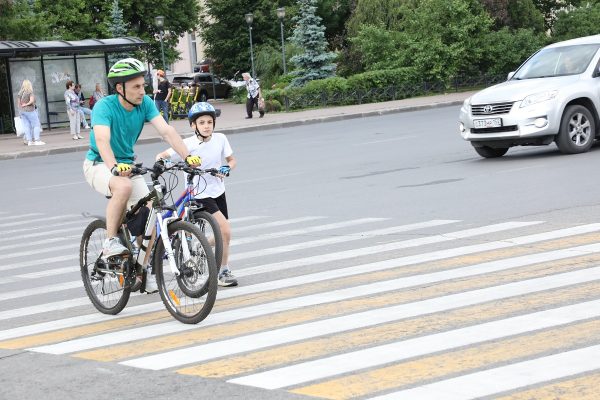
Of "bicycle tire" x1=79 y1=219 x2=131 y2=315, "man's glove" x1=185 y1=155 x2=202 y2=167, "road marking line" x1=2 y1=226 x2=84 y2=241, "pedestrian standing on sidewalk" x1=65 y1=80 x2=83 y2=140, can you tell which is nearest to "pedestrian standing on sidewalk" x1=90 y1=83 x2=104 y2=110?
"pedestrian standing on sidewalk" x1=65 y1=80 x2=83 y2=140

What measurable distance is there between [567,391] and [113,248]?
377 cm

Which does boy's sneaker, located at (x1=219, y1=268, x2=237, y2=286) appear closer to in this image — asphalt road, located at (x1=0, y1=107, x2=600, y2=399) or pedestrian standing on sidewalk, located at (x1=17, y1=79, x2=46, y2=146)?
asphalt road, located at (x1=0, y1=107, x2=600, y2=399)

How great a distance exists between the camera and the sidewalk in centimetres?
3272

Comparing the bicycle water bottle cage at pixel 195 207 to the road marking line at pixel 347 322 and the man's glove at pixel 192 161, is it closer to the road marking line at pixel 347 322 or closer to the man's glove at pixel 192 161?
the man's glove at pixel 192 161

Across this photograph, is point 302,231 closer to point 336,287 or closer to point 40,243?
point 40,243

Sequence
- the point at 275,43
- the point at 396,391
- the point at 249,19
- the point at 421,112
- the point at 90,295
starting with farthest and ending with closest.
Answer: the point at 275,43 → the point at 249,19 → the point at 421,112 → the point at 90,295 → the point at 396,391

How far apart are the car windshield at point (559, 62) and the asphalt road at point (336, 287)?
5.35 ft

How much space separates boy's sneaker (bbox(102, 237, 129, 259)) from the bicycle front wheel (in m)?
0.36

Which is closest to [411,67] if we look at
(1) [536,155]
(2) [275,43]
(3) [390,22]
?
(3) [390,22]

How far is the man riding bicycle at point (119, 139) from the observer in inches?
316

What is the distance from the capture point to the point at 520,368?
5863 millimetres

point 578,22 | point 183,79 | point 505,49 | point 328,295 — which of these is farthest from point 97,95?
point 328,295

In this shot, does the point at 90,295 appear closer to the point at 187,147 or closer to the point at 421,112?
the point at 187,147

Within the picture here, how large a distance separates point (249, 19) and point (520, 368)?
180 ft
